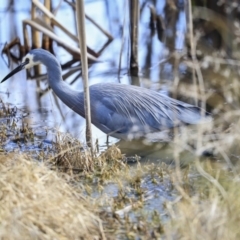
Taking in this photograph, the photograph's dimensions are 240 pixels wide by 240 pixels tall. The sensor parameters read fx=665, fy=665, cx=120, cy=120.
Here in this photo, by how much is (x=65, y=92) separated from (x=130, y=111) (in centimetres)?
60

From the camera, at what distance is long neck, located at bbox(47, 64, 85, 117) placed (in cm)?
571

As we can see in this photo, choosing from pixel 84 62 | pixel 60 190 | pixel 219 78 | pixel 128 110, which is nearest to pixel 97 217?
pixel 60 190

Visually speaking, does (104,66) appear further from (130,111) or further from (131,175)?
(131,175)

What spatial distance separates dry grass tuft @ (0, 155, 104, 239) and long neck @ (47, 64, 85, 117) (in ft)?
7.03

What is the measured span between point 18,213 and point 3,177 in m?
0.38

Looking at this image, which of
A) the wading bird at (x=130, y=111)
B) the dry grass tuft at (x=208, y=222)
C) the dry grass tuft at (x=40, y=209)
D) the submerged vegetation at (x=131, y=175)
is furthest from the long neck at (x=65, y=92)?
the dry grass tuft at (x=208, y=222)

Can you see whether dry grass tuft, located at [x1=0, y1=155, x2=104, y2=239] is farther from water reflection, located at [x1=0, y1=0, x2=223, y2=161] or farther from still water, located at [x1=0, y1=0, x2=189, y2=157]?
water reflection, located at [x1=0, y1=0, x2=223, y2=161]

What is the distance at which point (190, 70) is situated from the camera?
7703mm

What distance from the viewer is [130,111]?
5641 mm

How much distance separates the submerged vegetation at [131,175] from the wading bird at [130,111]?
129mm

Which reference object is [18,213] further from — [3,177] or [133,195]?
[133,195]

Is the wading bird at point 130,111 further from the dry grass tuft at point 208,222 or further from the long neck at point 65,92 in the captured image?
the dry grass tuft at point 208,222

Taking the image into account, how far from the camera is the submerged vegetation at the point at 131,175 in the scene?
3273mm

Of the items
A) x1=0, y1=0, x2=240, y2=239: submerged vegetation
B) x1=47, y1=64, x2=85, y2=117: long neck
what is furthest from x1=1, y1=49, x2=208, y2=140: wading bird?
x1=0, y1=0, x2=240, y2=239: submerged vegetation
